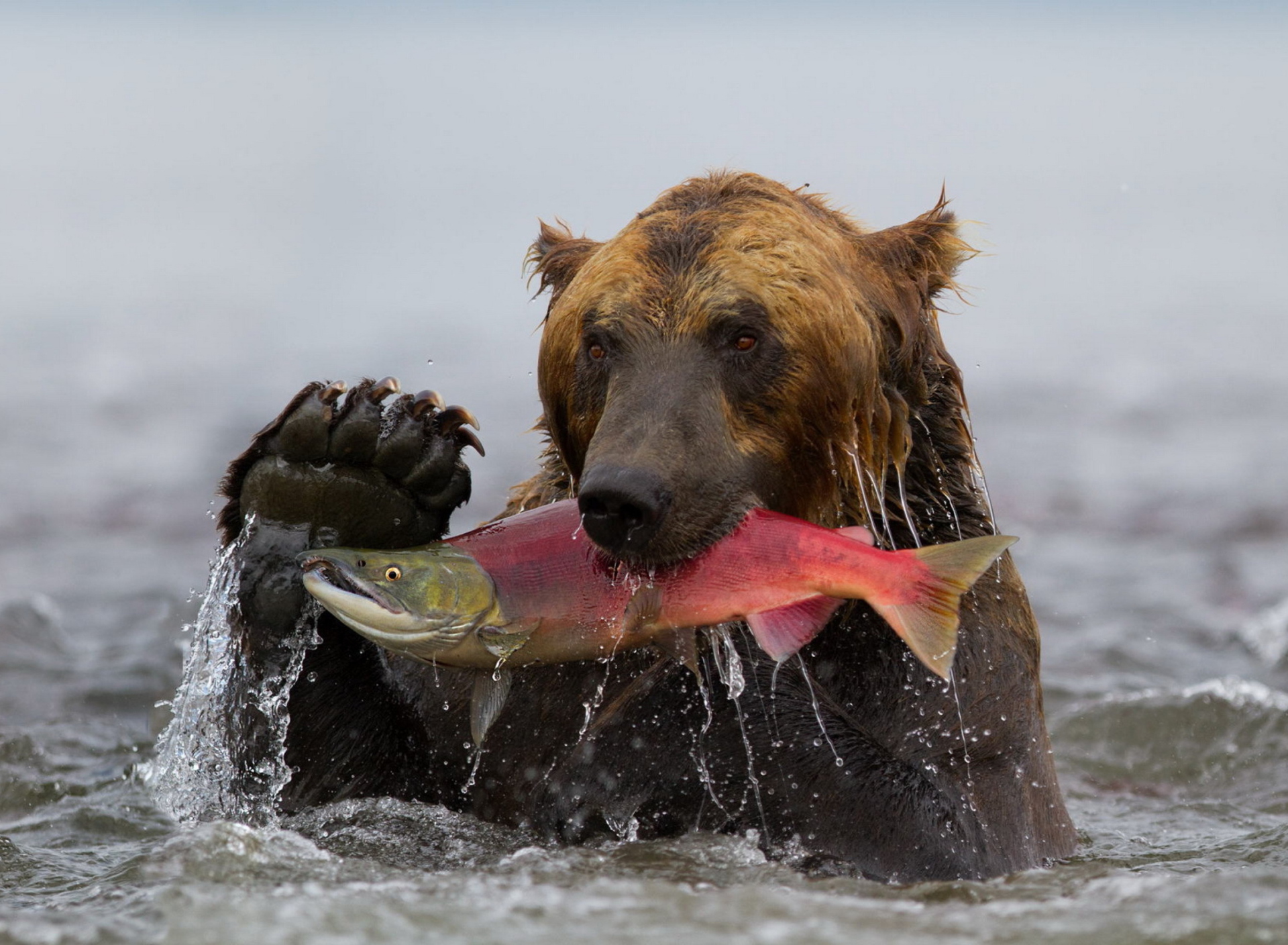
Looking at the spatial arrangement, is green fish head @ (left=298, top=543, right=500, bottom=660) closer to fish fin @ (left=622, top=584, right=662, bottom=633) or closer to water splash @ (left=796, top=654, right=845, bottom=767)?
fish fin @ (left=622, top=584, right=662, bottom=633)

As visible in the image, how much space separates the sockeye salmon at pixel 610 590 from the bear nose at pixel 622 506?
0.48ft

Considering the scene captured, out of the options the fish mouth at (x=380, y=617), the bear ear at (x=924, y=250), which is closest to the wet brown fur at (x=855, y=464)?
the bear ear at (x=924, y=250)

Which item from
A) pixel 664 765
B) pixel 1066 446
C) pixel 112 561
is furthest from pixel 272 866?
pixel 1066 446

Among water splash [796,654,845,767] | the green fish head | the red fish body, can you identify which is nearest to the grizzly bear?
water splash [796,654,845,767]

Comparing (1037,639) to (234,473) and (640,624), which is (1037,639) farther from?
(234,473)

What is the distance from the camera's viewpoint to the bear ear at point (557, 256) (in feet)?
15.4

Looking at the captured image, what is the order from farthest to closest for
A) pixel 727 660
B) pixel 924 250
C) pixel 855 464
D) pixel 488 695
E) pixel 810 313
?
pixel 924 250 < pixel 727 660 < pixel 855 464 < pixel 810 313 < pixel 488 695

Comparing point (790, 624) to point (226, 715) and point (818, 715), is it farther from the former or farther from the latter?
point (226, 715)

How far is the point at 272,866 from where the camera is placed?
4.08m

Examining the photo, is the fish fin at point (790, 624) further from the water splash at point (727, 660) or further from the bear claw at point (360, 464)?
the bear claw at point (360, 464)

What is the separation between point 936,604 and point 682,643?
58 centimetres

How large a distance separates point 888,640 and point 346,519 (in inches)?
55.4

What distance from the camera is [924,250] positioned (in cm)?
458

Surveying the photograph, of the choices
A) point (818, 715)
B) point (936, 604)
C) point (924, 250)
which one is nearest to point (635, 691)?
point (818, 715)
